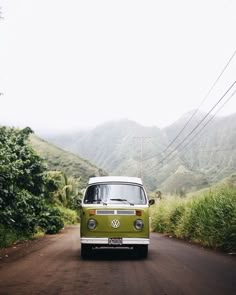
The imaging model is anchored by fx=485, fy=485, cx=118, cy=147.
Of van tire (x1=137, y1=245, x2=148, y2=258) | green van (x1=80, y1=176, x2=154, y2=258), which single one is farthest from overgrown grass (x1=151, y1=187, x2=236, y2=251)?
green van (x1=80, y1=176, x2=154, y2=258)

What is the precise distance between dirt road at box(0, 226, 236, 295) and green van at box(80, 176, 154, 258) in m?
0.44

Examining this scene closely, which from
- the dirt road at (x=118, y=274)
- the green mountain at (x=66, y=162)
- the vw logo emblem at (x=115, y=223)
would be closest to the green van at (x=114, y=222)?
the vw logo emblem at (x=115, y=223)

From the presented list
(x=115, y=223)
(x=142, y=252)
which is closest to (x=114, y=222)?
(x=115, y=223)

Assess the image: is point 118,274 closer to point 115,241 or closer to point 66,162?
point 115,241

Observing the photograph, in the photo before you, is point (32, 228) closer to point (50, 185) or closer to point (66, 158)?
point (50, 185)

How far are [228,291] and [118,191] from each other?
18.4ft

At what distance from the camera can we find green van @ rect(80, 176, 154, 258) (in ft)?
40.0

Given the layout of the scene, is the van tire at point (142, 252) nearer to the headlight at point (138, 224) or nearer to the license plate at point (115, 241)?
the headlight at point (138, 224)

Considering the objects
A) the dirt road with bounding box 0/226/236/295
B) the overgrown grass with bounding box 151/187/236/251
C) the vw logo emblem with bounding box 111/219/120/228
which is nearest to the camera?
the dirt road with bounding box 0/226/236/295

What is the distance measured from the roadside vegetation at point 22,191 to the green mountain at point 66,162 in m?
75.3

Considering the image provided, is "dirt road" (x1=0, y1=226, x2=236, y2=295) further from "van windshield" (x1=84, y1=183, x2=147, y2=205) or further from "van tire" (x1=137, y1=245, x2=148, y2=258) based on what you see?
"van windshield" (x1=84, y1=183, x2=147, y2=205)

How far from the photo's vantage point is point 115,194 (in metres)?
12.9

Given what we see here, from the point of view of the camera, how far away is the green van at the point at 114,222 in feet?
40.0

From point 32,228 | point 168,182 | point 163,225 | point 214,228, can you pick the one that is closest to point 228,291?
point 214,228
